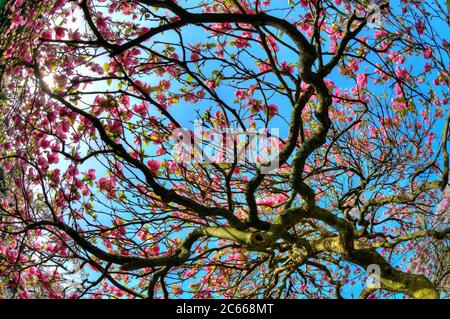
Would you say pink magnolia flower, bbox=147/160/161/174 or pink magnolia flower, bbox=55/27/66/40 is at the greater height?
pink magnolia flower, bbox=55/27/66/40

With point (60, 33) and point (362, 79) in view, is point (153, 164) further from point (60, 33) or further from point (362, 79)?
point (362, 79)

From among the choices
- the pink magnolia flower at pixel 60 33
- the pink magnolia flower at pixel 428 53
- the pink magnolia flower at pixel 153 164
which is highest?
the pink magnolia flower at pixel 428 53

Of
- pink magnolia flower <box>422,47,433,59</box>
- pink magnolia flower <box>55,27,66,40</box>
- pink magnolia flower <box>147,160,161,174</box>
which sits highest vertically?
pink magnolia flower <box>422,47,433,59</box>

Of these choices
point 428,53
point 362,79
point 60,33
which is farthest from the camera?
point 362,79

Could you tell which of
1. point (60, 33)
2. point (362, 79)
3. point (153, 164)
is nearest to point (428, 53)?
point (362, 79)

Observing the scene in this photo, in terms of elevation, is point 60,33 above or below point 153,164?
above

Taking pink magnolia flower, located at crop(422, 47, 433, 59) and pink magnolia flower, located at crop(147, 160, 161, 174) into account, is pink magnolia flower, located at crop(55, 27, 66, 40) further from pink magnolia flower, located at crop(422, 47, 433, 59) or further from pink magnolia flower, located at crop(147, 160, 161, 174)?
pink magnolia flower, located at crop(422, 47, 433, 59)

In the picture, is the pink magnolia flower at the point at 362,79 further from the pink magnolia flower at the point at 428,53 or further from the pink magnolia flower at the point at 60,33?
the pink magnolia flower at the point at 60,33

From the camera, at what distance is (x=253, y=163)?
14.2 feet

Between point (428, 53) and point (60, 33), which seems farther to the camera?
point (428, 53)

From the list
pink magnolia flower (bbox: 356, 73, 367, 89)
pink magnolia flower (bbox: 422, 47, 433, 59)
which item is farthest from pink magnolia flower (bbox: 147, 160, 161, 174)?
pink magnolia flower (bbox: 422, 47, 433, 59)

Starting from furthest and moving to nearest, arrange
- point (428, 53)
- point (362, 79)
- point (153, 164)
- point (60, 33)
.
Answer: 1. point (362, 79)
2. point (428, 53)
3. point (153, 164)
4. point (60, 33)

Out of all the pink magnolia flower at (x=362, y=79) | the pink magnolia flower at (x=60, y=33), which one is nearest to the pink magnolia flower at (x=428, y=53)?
the pink magnolia flower at (x=362, y=79)
